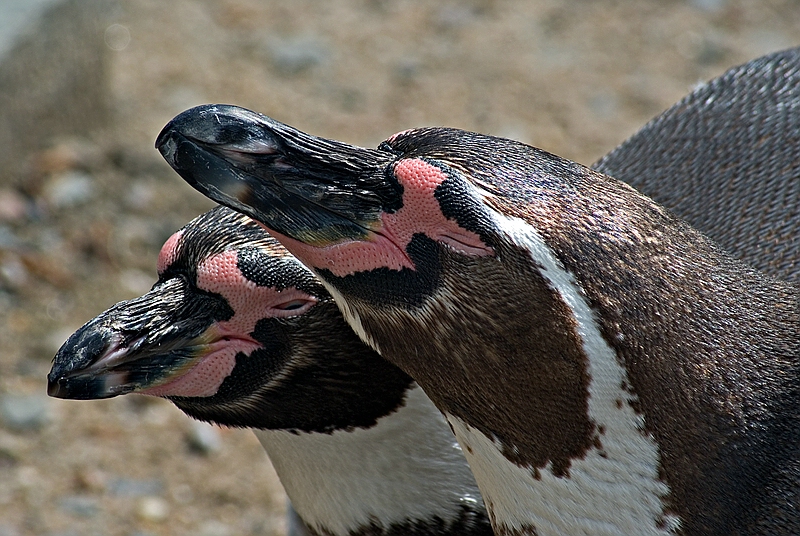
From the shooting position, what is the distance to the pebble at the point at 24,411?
3.65m

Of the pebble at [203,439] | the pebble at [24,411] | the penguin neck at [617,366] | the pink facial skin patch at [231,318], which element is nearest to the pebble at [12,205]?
the pebble at [24,411]

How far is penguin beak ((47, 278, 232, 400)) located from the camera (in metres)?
1.95

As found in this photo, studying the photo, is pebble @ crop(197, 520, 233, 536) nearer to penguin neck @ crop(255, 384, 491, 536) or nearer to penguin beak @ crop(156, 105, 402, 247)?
penguin neck @ crop(255, 384, 491, 536)

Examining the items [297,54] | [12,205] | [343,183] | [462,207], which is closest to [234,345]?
[343,183]

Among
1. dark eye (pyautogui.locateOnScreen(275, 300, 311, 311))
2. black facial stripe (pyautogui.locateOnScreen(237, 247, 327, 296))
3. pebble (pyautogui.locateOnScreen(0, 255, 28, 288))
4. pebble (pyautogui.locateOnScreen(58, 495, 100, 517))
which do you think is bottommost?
pebble (pyautogui.locateOnScreen(58, 495, 100, 517))

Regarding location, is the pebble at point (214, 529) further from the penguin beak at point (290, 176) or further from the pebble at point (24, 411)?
the penguin beak at point (290, 176)

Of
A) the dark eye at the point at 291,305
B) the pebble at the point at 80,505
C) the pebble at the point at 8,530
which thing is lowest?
the pebble at the point at 8,530

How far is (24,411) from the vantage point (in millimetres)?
3680

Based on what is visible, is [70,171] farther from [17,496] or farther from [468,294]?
[468,294]

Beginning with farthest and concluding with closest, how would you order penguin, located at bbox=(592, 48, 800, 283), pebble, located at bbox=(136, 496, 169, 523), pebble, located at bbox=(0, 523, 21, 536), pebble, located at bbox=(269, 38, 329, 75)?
pebble, located at bbox=(269, 38, 329, 75) → pebble, located at bbox=(136, 496, 169, 523) → pebble, located at bbox=(0, 523, 21, 536) → penguin, located at bbox=(592, 48, 800, 283)

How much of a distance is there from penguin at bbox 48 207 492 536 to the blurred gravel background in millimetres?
1336

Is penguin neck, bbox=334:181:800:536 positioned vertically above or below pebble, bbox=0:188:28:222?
below

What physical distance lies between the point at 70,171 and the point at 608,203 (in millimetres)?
3395

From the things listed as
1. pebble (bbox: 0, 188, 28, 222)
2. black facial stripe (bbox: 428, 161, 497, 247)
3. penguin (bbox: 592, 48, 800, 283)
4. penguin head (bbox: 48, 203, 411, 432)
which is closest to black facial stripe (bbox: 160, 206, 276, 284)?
penguin head (bbox: 48, 203, 411, 432)
